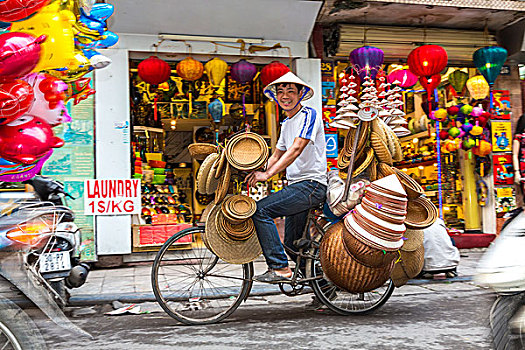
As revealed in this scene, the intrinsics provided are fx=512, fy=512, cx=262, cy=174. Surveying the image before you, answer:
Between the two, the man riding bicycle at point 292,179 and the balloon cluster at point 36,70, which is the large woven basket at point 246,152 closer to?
the man riding bicycle at point 292,179

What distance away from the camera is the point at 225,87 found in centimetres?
1015

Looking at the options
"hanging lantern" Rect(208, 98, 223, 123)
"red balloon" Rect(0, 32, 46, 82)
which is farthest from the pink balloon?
"hanging lantern" Rect(208, 98, 223, 123)

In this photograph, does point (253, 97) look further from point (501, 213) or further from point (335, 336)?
point (335, 336)

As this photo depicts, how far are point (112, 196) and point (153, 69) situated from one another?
6.71ft

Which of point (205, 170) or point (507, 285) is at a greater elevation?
point (205, 170)

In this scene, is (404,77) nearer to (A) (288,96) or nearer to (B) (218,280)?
(A) (288,96)

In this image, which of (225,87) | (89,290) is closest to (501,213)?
(225,87)

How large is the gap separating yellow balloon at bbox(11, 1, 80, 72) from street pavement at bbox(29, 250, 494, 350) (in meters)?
1.77

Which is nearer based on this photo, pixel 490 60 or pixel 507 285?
pixel 507 285

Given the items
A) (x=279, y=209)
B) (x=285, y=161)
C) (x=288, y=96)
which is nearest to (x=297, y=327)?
Result: (x=279, y=209)

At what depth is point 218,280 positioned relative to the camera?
14.8ft

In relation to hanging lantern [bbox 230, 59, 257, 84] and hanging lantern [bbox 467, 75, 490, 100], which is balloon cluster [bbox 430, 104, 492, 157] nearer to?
hanging lantern [bbox 467, 75, 490, 100]

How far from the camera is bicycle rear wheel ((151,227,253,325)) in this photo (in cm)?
404

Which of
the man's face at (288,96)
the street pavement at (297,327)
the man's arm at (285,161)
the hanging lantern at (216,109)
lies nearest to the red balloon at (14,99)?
the street pavement at (297,327)
